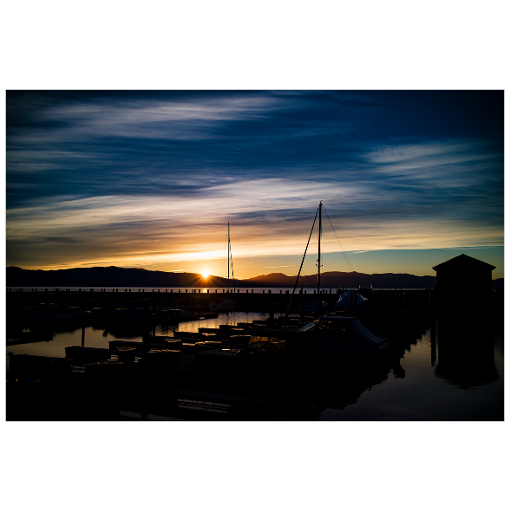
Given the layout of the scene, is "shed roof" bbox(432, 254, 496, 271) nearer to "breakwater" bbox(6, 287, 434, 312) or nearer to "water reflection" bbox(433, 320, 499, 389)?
"water reflection" bbox(433, 320, 499, 389)

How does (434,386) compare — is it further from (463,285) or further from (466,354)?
(463,285)

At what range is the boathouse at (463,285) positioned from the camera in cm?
3822

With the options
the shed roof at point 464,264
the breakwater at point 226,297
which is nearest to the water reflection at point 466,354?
the shed roof at point 464,264

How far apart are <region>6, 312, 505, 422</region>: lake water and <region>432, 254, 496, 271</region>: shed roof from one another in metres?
13.6

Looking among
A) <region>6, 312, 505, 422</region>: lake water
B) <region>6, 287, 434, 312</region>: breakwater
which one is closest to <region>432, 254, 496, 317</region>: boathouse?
<region>6, 287, 434, 312</region>: breakwater

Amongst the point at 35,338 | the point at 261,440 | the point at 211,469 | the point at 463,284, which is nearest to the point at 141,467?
the point at 211,469

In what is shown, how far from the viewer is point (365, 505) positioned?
4.92 metres

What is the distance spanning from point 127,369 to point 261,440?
9.45m

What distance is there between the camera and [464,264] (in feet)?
129

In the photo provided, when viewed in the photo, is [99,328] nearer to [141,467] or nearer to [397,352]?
[397,352]

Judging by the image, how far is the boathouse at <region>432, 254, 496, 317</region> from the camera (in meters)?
38.2

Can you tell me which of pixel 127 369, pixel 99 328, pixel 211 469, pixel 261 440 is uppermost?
pixel 261 440

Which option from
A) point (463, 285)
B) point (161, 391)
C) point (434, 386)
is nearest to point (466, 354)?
point (434, 386)

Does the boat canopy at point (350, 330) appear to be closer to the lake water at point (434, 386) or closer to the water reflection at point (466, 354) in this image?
the lake water at point (434, 386)
